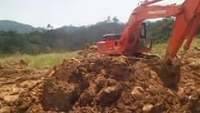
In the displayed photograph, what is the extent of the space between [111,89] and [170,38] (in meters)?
1.68

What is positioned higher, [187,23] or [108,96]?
[187,23]

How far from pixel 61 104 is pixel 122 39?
2.32 metres

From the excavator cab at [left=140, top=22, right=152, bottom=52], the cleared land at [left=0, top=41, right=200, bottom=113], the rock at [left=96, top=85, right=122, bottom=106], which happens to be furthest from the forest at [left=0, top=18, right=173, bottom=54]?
the rock at [left=96, top=85, right=122, bottom=106]

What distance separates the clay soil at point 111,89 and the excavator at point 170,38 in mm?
137

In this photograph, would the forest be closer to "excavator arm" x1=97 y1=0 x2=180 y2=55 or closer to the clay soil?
"excavator arm" x1=97 y1=0 x2=180 y2=55

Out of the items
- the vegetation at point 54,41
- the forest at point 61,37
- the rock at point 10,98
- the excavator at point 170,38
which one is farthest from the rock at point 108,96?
the forest at point 61,37

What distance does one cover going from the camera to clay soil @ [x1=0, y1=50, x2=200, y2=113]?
9.95 meters

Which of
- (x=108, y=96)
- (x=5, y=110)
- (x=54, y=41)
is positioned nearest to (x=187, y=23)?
(x=108, y=96)

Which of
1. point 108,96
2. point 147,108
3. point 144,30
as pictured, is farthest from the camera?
point 144,30

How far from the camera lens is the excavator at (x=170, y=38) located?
1044 centimetres

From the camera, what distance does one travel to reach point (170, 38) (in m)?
10.9

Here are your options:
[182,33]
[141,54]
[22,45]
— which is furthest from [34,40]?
[182,33]

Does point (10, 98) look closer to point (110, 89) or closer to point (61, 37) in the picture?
point (110, 89)

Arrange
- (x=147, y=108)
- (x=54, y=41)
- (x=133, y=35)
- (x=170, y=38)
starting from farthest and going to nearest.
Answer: (x=54, y=41) → (x=133, y=35) → (x=170, y=38) → (x=147, y=108)
